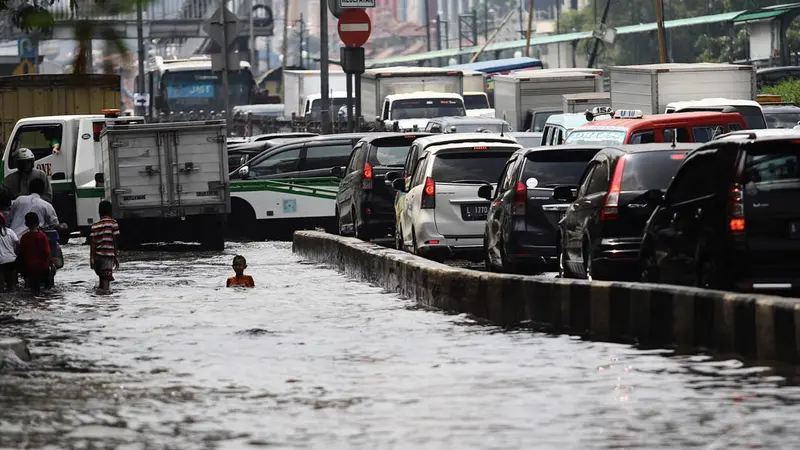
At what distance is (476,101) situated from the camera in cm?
5516

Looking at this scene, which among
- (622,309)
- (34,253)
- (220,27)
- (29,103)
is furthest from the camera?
(220,27)

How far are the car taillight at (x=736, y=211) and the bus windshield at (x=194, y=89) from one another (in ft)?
194

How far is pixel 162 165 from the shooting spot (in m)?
27.2

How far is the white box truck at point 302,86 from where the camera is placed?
65.8 metres

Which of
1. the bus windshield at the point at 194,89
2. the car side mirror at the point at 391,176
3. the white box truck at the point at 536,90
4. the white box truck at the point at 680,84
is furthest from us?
the bus windshield at the point at 194,89

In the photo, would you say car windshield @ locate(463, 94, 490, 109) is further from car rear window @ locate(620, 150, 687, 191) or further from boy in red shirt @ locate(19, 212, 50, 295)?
car rear window @ locate(620, 150, 687, 191)

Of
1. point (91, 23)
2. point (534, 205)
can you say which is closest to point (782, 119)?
point (534, 205)

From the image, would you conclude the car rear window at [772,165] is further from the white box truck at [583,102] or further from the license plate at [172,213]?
the white box truck at [583,102]

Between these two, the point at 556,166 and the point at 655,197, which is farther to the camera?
the point at 556,166

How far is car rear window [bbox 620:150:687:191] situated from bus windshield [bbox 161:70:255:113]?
55757 mm

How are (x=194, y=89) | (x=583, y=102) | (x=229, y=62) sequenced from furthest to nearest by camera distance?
(x=194, y=89)
(x=583, y=102)
(x=229, y=62)

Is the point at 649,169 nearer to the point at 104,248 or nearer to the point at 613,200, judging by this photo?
the point at 613,200

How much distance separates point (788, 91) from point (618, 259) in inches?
1606

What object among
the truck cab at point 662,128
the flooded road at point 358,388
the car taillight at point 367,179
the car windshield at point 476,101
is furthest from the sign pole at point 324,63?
the flooded road at point 358,388
